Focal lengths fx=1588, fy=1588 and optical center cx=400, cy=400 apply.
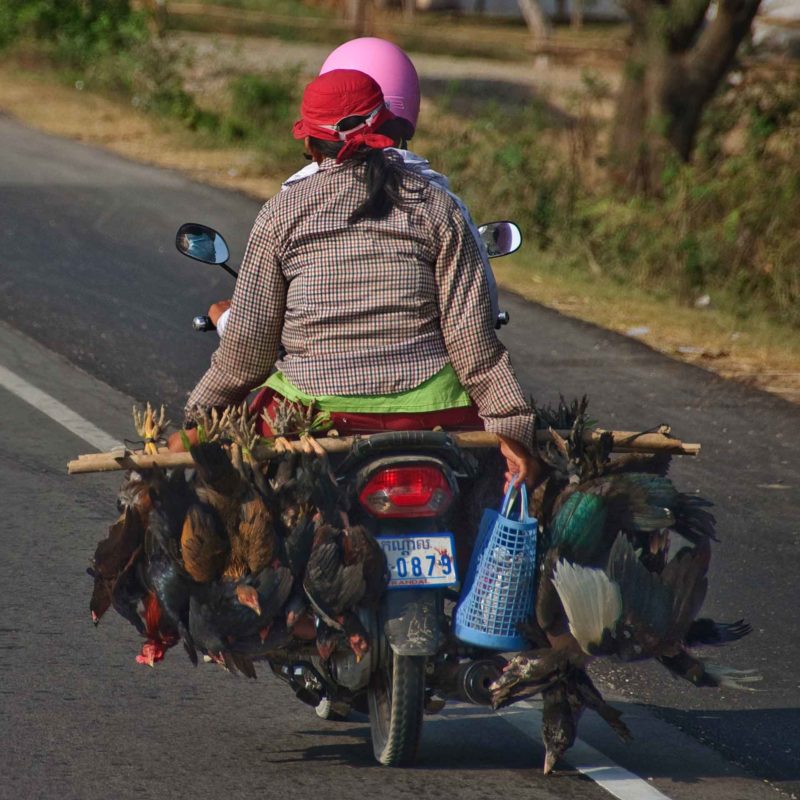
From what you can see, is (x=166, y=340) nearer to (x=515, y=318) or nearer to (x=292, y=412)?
(x=515, y=318)

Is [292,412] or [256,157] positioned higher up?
[256,157]

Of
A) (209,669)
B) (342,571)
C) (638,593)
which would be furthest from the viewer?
(209,669)

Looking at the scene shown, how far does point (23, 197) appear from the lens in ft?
47.8

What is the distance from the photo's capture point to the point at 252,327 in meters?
4.44

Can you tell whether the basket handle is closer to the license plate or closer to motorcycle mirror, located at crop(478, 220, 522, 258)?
the license plate

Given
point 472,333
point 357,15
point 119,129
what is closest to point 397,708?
point 472,333

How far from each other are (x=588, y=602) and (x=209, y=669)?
1561mm

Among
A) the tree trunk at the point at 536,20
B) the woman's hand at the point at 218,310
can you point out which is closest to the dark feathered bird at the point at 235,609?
the woman's hand at the point at 218,310

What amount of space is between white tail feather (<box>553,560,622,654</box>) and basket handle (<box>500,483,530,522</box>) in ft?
0.61

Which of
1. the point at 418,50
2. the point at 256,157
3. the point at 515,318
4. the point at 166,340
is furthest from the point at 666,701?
the point at 418,50

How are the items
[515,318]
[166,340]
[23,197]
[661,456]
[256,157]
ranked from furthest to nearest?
[256,157], [23,197], [515,318], [166,340], [661,456]

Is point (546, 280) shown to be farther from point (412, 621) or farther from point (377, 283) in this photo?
point (412, 621)

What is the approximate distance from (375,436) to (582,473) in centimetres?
60

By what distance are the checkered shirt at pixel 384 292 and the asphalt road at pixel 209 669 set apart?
3.53ft
